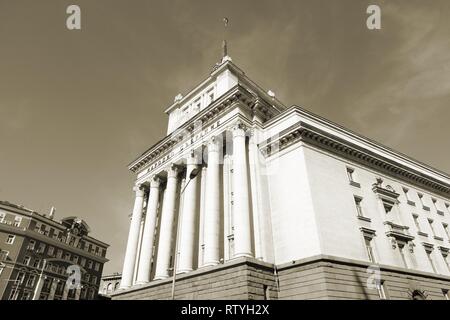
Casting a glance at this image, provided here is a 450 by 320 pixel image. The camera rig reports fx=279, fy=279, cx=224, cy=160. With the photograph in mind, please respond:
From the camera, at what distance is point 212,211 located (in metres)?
26.6

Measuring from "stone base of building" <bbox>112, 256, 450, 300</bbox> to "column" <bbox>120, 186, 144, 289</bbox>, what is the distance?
1041 cm

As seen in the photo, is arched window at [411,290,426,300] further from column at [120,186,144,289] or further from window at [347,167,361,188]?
column at [120,186,144,289]

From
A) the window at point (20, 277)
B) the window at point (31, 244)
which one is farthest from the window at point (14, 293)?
the window at point (31, 244)

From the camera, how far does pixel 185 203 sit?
2984cm

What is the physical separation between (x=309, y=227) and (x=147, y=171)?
24.8 metres

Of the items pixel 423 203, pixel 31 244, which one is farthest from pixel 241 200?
pixel 31 244

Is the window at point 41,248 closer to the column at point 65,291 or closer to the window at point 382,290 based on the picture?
the column at point 65,291

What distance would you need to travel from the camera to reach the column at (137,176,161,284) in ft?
101

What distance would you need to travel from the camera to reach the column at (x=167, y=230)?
2862 centimetres

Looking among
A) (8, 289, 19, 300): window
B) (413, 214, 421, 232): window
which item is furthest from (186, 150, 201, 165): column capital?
(8, 289, 19, 300): window

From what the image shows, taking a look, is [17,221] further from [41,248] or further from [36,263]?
[36,263]

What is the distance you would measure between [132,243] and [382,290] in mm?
27352

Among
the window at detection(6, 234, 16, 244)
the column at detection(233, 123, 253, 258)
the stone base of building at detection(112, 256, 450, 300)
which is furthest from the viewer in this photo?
the window at detection(6, 234, 16, 244)
